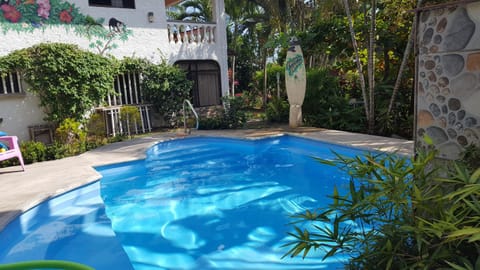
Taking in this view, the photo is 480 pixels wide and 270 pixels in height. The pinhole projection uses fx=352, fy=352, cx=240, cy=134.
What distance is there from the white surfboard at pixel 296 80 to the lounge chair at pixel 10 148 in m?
7.13

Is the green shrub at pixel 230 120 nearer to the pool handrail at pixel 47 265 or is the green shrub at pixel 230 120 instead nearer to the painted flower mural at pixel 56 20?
the painted flower mural at pixel 56 20

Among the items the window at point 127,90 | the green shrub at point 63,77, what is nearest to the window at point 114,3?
the green shrub at point 63,77

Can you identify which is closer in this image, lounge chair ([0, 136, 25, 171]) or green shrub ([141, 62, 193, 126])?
lounge chair ([0, 136, 25, 171])

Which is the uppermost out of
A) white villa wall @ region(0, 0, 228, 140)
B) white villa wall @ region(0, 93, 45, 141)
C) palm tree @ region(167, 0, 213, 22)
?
palm tree @ region(167, 0, 213, 22)

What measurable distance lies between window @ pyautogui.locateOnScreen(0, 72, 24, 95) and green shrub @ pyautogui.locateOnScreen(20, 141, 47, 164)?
2169mm

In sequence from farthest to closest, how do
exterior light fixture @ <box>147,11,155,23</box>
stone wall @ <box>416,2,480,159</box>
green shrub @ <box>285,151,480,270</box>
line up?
exterior light fixture @ <box>147,11,155,23</box> → stone wall @ <box>416,2,480,159</box> → green shrub @ <box>285,151,480,270</box>

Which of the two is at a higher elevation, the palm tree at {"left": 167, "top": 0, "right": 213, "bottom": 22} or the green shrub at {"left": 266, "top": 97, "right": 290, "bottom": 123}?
the palm tree at {"left": 167, "top": 0, "right": 213, "bottom": 22}

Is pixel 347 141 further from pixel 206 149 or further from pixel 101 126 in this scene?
pixel 101 126

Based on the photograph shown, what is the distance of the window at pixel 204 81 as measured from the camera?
12.9 m

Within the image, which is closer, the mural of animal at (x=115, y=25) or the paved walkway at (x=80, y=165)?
the paved walkway at (x=80, y=165)

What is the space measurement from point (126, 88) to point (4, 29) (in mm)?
3525

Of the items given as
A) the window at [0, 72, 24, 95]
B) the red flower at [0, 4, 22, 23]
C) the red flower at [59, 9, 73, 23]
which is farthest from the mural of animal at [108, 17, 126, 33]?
the window at [0, 72, 24, 95]

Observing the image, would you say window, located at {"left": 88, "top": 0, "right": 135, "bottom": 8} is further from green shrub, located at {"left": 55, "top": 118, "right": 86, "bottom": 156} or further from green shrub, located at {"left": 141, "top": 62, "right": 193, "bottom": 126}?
green shrub, located at {"left": 55, "top": 118, "right": 86, "bottom": 156}

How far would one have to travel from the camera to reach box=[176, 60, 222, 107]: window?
12.9 m
